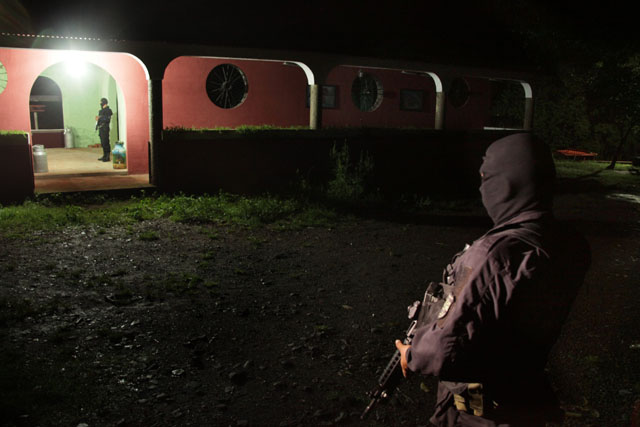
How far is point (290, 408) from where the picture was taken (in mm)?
3879

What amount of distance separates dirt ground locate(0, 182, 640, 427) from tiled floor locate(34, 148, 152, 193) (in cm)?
300

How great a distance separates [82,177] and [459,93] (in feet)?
41.6

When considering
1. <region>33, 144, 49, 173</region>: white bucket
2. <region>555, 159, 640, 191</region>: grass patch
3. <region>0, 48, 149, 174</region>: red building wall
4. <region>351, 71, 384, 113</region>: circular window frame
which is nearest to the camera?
<region>0, 48, 149, 174</region>: red building wall

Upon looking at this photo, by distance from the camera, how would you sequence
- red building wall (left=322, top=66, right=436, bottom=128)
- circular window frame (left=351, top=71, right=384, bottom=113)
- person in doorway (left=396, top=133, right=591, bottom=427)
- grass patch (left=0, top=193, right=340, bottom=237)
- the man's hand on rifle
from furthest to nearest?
circular window frame (left=351, top=71, right=384, bottom=113) → red building wall (left=322, top=66, right=436, bottom=128) → grass patch (left=0, top=193, right=340, bottom=237) → the man's hand on rifle → person in doorway (left=396, top=133, right=591, bottom=427)

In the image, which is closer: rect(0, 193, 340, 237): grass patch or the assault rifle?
the assault rifle

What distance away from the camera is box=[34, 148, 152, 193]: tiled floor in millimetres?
11219

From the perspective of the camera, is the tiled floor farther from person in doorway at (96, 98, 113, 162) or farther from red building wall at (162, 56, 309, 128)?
red building wall at (162, 56, 309, 128)

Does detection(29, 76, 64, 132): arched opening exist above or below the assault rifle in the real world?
Result: above

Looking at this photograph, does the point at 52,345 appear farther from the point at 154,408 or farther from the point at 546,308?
the point at 546,308

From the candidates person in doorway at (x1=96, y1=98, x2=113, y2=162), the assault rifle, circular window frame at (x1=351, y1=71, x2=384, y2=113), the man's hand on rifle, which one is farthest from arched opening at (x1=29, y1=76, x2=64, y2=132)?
the man's hand on rifle

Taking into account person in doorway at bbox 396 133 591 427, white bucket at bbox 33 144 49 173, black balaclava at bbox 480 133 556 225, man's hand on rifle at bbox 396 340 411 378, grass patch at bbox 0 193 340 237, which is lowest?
grass patch at bbox 0 193 340 237

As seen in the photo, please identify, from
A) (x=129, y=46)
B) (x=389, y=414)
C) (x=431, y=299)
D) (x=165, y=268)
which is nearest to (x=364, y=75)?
(x=129, y=46)

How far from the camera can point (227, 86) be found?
13820 mm

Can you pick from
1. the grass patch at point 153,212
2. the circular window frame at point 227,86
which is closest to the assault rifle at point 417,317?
the grass patch at point 153,212
